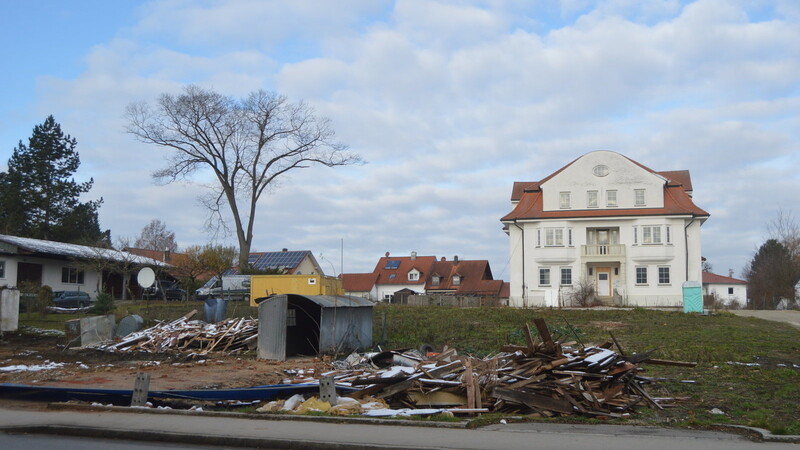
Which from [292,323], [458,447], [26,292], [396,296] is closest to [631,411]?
[458,447]

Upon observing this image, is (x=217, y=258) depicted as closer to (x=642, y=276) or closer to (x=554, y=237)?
(x=554, y=237)

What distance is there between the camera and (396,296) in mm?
52906

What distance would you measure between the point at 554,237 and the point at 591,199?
396cm

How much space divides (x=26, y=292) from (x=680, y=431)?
33.2 meters

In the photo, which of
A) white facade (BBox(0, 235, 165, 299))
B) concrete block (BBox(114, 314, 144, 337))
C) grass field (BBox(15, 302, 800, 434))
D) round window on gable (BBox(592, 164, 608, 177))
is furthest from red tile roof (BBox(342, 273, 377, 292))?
concrete block (BBox(114, 314, 144, 337))

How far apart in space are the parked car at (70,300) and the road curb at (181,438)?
32.9 meters

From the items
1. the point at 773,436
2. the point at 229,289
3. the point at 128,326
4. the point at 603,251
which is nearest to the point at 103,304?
the point at 128,326

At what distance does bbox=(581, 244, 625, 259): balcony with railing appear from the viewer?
171 ft

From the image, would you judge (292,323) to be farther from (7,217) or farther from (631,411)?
(7,217)

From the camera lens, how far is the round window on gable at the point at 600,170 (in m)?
53.1

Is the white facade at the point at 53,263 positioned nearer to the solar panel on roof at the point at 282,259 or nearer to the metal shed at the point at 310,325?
the solar panel on roof at the point at 282,259

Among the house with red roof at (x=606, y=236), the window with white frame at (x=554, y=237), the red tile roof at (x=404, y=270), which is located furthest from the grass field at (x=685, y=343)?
the red tile roof at (x=404, y=270)

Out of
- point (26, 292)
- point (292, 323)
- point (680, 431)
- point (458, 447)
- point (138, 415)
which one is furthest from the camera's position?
point (26, 292)

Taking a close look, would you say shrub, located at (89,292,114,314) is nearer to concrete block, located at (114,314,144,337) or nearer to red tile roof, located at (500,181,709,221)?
concrete block, located at (114,314,144,337)
